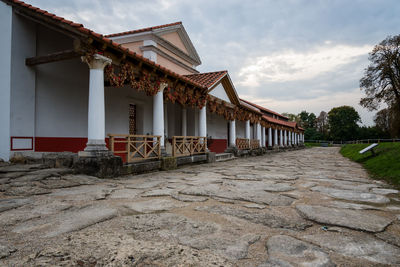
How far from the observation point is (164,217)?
258 centimetres

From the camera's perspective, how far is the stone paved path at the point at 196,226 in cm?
168

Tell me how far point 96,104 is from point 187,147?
4.26 metres

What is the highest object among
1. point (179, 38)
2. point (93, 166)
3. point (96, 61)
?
point (179, 38)

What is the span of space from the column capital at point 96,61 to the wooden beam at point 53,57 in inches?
7.6

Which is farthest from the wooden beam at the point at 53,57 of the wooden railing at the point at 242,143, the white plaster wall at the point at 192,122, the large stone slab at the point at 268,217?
the wooden railing at the point at 242,143

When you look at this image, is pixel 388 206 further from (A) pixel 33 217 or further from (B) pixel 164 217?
(A) pixel 33 217

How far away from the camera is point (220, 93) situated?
1219cm

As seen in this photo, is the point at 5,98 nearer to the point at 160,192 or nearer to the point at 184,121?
the point at 160,192

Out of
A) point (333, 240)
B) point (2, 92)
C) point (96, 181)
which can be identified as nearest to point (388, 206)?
point (333, 240)

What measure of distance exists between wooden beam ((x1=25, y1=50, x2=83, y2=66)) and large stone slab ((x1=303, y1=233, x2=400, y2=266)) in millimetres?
5634

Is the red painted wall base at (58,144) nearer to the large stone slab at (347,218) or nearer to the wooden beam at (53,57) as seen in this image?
the wooden beam at (53,57)

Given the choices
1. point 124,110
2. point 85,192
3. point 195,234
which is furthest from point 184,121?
point 195,234

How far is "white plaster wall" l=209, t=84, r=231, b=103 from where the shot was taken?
11.5 m

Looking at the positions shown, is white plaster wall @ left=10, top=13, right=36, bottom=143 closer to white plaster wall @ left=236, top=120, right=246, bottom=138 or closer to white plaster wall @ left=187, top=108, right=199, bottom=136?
white plaster wall @ left=187, top=108, right=199, bottom=136
